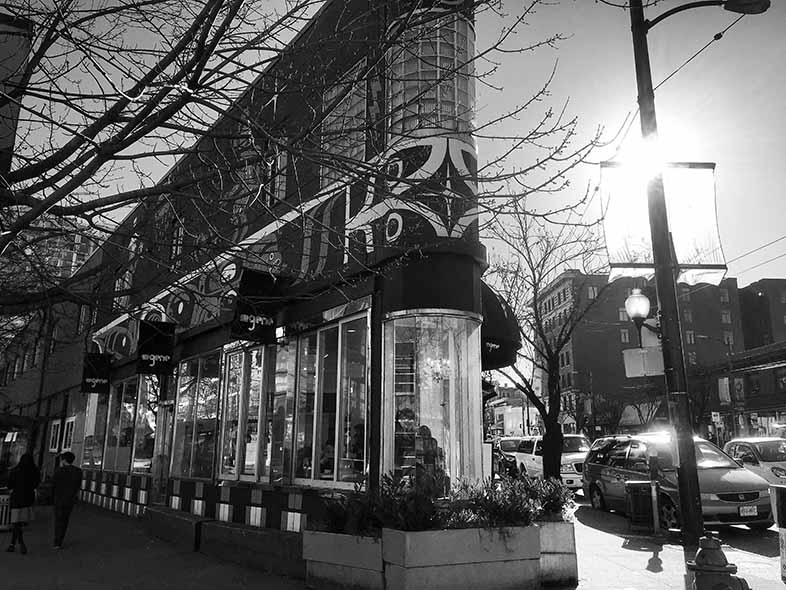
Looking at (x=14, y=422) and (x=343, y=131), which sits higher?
(x=343, y=131)

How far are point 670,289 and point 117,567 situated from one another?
8597mm

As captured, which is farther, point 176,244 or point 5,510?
point 5,510

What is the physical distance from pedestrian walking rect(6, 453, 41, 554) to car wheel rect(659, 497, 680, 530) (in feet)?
37.5

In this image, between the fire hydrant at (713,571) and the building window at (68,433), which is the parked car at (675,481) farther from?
the building window at (68,433)

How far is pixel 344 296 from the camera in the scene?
7633mm

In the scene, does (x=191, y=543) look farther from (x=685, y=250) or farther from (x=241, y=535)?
(x=685, y=250)

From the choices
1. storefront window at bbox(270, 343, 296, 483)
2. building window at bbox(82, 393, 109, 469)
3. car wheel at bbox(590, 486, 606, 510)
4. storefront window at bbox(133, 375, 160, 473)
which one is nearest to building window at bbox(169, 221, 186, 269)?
storefront window at bbox(270, 343, 296, 483)

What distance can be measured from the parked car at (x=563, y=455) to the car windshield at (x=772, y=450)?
5.96 metres

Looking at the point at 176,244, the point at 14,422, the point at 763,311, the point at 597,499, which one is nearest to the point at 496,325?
the point at 176,244

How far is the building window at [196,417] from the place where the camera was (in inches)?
547

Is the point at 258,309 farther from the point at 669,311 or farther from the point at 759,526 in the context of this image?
the point at 759,526

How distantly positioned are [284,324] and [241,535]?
3.61 metres

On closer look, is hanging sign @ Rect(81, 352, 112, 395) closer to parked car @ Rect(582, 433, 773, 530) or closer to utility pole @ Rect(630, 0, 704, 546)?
parked car @ Rect(582, 433, 773, 530)

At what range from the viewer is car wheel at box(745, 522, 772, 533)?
Result: 12.0 meters
